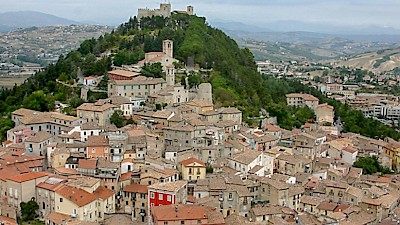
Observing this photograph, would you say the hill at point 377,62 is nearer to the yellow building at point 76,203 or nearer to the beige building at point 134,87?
the beige building at point 134,87

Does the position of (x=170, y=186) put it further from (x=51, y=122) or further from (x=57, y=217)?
(x=51, y=122)

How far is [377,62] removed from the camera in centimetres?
14688

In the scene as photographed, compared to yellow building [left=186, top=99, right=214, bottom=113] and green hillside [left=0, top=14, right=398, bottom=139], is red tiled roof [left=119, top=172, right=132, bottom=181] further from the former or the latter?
green hillside [left=0, top=14, right=398, bottom=139]

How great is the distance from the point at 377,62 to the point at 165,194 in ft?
435

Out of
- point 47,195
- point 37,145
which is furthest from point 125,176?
point 37,145

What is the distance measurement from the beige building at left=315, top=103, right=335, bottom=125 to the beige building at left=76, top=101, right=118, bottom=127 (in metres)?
20.7

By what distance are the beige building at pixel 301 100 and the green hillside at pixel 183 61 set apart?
0.88m

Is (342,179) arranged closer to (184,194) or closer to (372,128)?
(184,194)

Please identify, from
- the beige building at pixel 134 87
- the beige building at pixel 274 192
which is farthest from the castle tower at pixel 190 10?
the beige building at pixel 274 192

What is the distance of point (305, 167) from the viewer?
105 feet

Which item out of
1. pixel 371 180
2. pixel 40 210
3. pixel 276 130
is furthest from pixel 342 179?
pixel 40 210

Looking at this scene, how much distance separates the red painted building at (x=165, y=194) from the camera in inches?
952

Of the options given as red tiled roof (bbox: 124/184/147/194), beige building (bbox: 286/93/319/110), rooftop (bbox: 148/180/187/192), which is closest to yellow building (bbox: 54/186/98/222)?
red tiled roof (bbox: 124/184/147/194)

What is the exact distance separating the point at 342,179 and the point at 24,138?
17.9 metres
